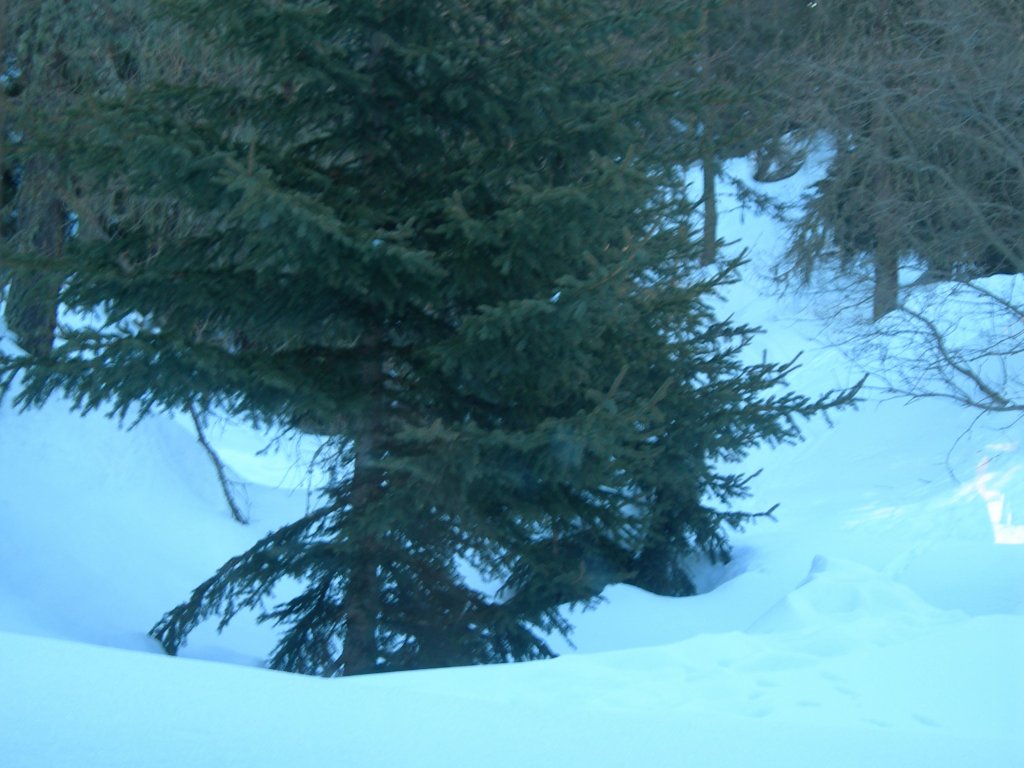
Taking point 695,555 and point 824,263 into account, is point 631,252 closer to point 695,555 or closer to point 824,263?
point 695,555

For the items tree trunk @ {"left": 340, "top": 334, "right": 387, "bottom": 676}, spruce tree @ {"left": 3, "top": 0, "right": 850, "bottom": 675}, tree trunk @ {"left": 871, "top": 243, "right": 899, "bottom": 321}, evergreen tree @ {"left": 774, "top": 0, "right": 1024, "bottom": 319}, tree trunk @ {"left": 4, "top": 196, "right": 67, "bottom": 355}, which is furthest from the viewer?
tree trunk @ {"left": 871, "top": 243, "right": 899, "bottom": 321}

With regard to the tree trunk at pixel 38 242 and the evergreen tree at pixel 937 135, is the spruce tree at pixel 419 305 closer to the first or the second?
the tree trunk at pixel 38 242

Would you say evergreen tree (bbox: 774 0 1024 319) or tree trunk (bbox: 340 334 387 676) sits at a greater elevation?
evergreen tree (bbox: 774 0 1024 319)

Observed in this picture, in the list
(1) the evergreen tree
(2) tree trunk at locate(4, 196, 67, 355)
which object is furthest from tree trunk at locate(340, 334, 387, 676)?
(1) the evergreen tree

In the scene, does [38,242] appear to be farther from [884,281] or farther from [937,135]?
[937,135]

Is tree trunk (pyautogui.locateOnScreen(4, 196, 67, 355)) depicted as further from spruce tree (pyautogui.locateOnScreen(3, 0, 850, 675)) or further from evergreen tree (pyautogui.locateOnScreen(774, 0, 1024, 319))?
evergreen tree (pyautogui.locateOnScreen(774, 0, 1024, 319))

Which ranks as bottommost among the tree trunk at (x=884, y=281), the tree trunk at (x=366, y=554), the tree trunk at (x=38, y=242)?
the tree trunk at (x=366, y=554)

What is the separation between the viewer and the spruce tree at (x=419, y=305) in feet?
18.3

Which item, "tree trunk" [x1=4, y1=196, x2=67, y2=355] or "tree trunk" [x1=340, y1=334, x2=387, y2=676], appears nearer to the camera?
"tree trunk" [x1=340, y1=334, x2=387, y2=676]

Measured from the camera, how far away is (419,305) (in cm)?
648

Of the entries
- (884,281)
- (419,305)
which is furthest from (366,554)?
(884,281)

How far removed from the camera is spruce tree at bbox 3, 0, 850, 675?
5.57m

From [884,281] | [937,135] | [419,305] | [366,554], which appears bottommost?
[366,554]

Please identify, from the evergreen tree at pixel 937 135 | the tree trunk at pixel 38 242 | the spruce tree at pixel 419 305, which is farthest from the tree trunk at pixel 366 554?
the evergreen tree at pixel 937 135
